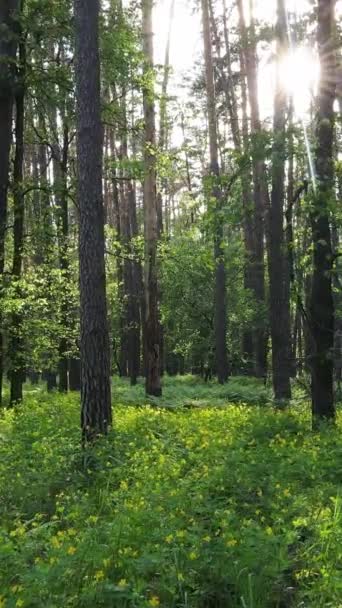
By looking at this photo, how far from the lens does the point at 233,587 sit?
371 centimetres

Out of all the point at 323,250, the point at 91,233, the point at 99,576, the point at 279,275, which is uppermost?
the point at 279,275

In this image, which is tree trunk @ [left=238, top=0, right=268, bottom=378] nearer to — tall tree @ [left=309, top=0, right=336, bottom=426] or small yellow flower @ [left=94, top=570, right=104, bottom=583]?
tall tree @ [left=309, top=0, right=336, bottom=426]

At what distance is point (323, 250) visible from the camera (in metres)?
8.66

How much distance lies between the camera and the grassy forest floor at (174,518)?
3.56m

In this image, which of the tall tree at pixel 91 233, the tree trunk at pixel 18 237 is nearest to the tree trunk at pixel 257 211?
the tree trunk at pixel 18 237

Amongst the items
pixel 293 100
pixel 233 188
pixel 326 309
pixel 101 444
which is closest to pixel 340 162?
pixel 233 188

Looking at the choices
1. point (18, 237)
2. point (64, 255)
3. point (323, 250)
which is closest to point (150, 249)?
point (64, 255)

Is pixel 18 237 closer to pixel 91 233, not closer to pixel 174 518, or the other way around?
pixel 91 233

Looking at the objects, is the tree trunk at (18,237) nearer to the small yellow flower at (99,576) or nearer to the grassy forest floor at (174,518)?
the grassy forest floor at (174,518)

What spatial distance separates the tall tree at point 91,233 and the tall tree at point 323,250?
Answer: 312 cm

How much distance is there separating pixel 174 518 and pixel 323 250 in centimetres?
546

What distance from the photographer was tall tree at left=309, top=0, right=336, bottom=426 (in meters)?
8.49

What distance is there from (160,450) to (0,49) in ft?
28.8

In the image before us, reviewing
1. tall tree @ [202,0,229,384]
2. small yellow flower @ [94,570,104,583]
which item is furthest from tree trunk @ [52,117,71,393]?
small yellow flower @ [94,570,104,583]
